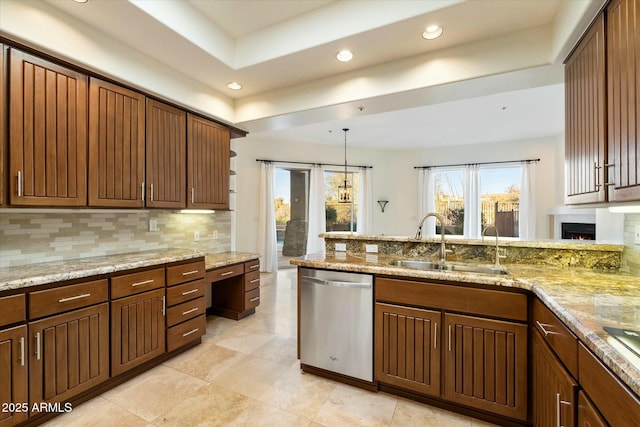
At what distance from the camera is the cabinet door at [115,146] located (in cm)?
223

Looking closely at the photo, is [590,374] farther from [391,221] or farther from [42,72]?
[391,221]

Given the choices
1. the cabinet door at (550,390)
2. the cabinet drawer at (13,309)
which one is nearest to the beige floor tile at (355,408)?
the cabinet door at (550,390)

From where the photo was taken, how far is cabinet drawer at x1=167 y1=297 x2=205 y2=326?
256 centimetres

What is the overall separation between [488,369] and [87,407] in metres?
2.70

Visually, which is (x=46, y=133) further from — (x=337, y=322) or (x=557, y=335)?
(x=557, y=335)

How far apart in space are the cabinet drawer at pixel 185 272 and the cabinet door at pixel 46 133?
867 millimetres

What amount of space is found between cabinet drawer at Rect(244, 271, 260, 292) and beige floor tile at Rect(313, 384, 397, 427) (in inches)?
70.6

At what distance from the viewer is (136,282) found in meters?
2.27

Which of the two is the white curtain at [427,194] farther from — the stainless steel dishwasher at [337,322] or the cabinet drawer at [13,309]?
the cabinet drawer at [13,309]

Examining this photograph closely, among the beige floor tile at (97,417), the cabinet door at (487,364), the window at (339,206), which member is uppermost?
the window at (339,206)

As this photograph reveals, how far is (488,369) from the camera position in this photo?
1.79 m

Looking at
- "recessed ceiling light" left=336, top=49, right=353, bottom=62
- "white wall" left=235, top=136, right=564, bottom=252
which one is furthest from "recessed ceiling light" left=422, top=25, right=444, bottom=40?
"white wall" left=235, top=136, right=564, bottom=252

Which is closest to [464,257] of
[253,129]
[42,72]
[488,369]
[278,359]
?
[488,369]

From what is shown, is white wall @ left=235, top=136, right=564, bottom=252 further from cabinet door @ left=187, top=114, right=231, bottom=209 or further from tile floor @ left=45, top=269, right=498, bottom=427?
tile floor @ left=45, top=269, right=498, bottom=427
